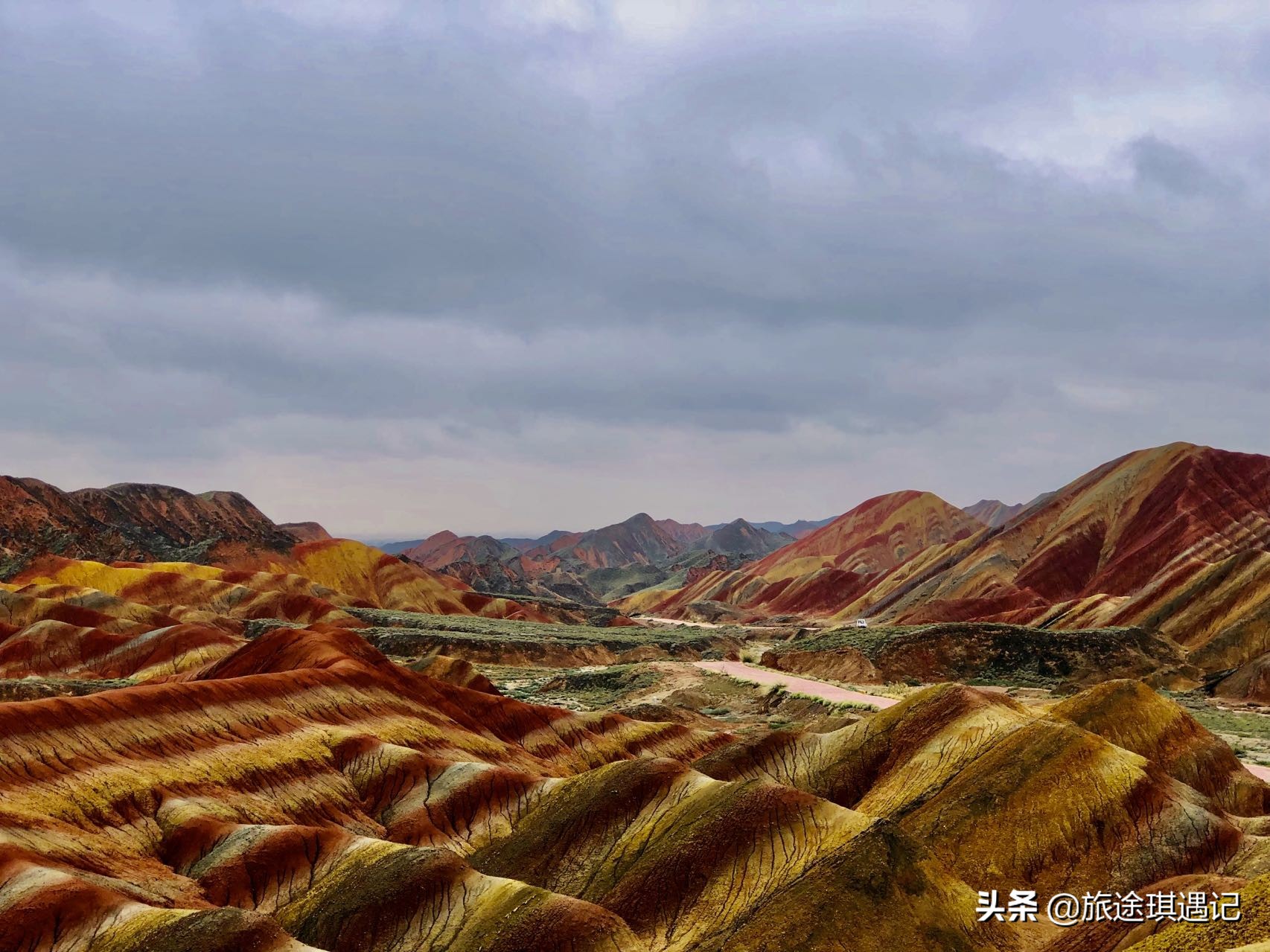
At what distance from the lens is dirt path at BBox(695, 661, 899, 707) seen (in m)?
65.8

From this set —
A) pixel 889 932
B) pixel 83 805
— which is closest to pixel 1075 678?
pixel 889 932

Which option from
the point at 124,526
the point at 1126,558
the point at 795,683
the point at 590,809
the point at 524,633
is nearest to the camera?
the point at 590,809

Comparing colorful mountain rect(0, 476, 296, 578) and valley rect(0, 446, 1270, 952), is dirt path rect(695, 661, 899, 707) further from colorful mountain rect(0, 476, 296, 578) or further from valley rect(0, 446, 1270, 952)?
colorful mountain rect(0, 476, 296, 578)

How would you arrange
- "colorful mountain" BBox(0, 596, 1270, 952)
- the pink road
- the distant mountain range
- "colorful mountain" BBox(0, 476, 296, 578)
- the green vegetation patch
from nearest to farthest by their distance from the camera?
"colorful mountain" BBox(0, 596, 1270, 952) < the pink road < the distant mountain range < the green vegetation patch < "colorful mountain" BBox(0, 476, 296, 578)

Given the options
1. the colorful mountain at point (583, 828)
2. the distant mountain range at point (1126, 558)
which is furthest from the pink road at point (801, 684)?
the distant mountain range at point (1126, 558)

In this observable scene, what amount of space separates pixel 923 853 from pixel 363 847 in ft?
57.7

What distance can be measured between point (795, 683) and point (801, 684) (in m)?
1.06

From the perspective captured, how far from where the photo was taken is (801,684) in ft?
249

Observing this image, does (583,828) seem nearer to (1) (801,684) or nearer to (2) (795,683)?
(1) (801,684)

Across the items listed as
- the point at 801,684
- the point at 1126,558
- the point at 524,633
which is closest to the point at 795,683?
the point at 801,684

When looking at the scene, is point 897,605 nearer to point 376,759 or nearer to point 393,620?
point 393,620

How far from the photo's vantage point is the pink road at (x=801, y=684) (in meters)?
63.9

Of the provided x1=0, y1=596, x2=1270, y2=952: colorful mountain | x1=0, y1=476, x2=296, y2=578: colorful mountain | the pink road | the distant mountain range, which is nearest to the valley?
x1=0, y1=596, x2=1270, y2=952: colorful mountain

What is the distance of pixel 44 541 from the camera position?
503 ft
